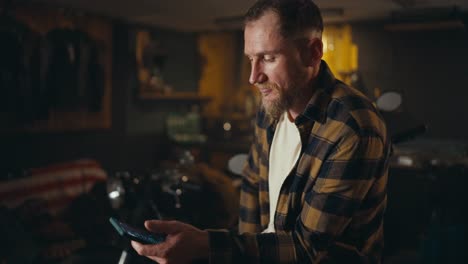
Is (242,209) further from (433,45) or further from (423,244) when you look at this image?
(433,45)

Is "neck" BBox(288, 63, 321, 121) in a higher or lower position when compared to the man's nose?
lower

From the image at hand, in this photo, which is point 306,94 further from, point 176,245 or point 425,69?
point 425,69

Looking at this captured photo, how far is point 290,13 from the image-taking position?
104cm

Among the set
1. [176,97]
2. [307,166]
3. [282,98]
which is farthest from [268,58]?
[176,97]

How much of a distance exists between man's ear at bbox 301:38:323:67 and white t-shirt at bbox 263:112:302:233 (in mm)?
215

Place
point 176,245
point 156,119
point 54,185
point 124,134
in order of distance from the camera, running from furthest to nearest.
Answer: point 156,119, point 124,134, point 54,185, point 176,245

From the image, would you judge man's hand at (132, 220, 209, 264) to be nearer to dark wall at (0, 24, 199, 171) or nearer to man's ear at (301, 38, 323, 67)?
man's ear at (301, 38, 323, 67)

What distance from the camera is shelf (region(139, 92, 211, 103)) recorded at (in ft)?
12.7

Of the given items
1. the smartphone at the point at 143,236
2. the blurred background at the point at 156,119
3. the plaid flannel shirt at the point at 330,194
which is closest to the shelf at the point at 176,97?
the blurred background at the point at 156,119

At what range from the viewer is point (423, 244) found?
246 centimetres

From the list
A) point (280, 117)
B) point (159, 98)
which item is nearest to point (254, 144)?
point (280, 117)

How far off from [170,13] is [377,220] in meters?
2.62

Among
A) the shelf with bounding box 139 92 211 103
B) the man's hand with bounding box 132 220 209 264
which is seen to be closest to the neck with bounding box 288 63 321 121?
the man's hand with bounding box 132 220 209 264

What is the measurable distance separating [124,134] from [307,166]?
2933 millimetres
